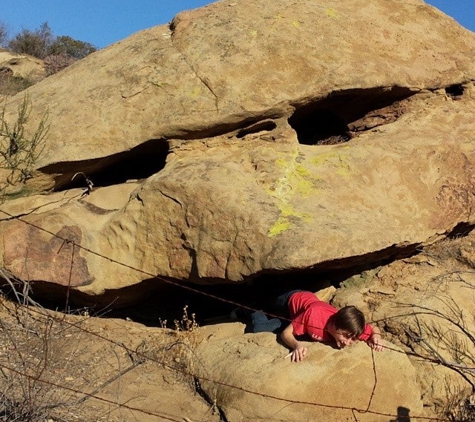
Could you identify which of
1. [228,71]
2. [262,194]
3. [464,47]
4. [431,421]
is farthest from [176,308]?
[464,47]

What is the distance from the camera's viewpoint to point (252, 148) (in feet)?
18.6

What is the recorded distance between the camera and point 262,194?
5270 millimetres

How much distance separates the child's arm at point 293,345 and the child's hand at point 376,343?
475 millimetres

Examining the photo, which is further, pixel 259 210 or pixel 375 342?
pixel 259 210

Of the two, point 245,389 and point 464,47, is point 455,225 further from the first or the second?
point 245,389

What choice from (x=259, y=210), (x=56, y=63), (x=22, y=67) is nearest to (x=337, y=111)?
(x=259, y=210)

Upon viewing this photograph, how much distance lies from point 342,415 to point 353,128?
2784 millimetres

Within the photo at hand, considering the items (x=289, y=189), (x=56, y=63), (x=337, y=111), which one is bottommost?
(x=289, y=189)

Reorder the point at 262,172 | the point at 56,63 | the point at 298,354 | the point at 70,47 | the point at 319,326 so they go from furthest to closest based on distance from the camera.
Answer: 1. the point at 70,47
2. the point at 56,63
3. the point at 262,172
4. the point at 319,326
5. the point at 298,354

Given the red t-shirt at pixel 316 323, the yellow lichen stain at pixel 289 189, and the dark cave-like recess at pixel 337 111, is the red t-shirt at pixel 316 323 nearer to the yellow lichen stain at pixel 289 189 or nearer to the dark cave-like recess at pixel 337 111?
the yellow lichen stain at pixel 289 189

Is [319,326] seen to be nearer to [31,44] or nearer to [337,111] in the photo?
[337,111]

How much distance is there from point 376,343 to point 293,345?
1.89ft

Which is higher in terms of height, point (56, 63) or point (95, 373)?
point (56, 63)

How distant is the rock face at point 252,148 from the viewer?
519cm
